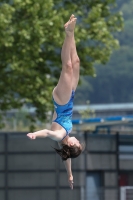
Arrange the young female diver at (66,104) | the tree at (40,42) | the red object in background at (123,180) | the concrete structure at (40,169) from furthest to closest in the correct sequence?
the tree at (40,42) < the red object in background at (123,180) < the concrete structure at (40,169) < the young female diver at (66,104)

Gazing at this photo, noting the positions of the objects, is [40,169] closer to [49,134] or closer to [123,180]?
[123,180]

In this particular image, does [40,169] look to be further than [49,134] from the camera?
Yes

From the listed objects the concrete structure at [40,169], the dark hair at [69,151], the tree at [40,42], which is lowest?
the dark hair at [69,151]

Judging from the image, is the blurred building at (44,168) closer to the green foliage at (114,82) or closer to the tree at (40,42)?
the tree at (40,42)

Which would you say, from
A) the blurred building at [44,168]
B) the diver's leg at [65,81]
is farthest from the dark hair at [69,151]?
the blurred building at [44,168]

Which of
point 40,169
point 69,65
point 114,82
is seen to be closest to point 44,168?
point 40,169

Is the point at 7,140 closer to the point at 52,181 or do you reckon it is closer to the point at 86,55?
the point at 52,181

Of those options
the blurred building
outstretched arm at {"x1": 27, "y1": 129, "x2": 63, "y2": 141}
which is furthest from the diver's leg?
the blurred building

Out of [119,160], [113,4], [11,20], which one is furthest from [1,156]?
[113,4]

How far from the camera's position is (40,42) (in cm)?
2666

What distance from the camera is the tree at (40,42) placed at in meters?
26.6

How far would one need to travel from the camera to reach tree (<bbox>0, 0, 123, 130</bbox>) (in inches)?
1048

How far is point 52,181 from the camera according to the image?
23.7m

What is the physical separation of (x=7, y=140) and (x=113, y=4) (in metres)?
8.62
